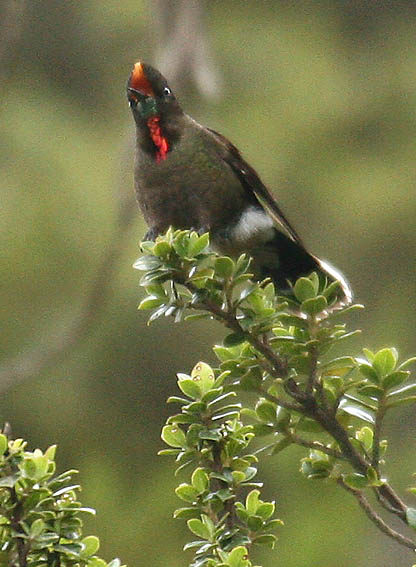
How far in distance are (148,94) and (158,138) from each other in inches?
4.9

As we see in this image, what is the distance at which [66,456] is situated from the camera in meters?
5.61

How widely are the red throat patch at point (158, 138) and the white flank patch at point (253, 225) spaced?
24cm

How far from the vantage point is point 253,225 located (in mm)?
2885

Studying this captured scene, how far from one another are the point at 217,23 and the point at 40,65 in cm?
137

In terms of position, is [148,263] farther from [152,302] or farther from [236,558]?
[236,558]

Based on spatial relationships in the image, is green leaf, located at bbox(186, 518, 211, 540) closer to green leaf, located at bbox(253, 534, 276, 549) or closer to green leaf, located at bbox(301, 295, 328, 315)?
green leaf, located at bbox(253, 534, 276, 549)

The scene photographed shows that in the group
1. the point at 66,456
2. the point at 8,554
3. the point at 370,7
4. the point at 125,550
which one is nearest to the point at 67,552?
the point at 8,554

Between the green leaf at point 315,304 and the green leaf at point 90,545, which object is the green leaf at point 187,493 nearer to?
the green leaf at point 90,545

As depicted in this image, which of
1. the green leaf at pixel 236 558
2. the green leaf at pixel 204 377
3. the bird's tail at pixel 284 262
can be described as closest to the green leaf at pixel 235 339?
the green leaf at pixel 204 377

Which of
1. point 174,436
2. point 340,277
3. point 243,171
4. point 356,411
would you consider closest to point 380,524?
point 356,411

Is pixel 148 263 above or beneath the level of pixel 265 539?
above

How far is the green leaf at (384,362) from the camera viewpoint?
1.50 meters

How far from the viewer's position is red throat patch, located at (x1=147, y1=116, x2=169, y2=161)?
2842 millimetres

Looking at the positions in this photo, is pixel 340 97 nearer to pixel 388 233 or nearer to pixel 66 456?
pixel 388 233
